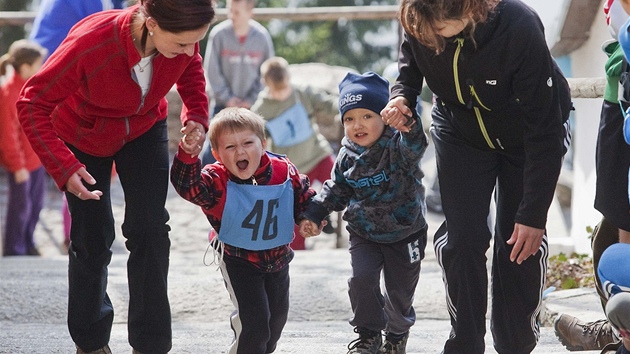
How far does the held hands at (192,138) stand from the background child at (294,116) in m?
4.95

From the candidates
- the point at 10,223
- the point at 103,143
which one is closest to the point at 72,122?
the point at 103,143

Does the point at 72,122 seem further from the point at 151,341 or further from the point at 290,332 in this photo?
the point at 290,332

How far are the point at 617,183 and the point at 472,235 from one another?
66 cm

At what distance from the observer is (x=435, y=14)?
140 inches

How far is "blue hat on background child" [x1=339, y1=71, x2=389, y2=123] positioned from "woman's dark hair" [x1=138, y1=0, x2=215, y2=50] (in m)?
0.97

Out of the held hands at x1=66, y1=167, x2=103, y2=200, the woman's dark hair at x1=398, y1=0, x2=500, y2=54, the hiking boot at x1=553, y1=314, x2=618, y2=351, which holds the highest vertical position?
the woman's dark hair at x1=398, y1=0, x2=500, y2=54

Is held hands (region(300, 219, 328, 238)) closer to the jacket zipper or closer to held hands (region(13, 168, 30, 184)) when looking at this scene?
the jacket zipper

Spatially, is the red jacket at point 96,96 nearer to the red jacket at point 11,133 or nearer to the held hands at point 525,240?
the held hands at point 525,240

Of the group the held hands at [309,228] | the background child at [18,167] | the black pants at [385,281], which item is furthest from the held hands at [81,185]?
the background child at [18,167]

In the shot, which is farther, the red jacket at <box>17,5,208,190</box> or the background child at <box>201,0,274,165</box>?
the background child at <box>201,0,274,165</box>

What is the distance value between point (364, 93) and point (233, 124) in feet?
2.02

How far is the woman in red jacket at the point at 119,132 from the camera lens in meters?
3.85

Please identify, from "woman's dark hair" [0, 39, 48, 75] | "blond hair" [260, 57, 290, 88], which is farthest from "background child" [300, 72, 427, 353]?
"woman's dark hair" [0, 39, 48, 75]

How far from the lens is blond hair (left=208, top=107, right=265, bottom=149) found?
4.35m
